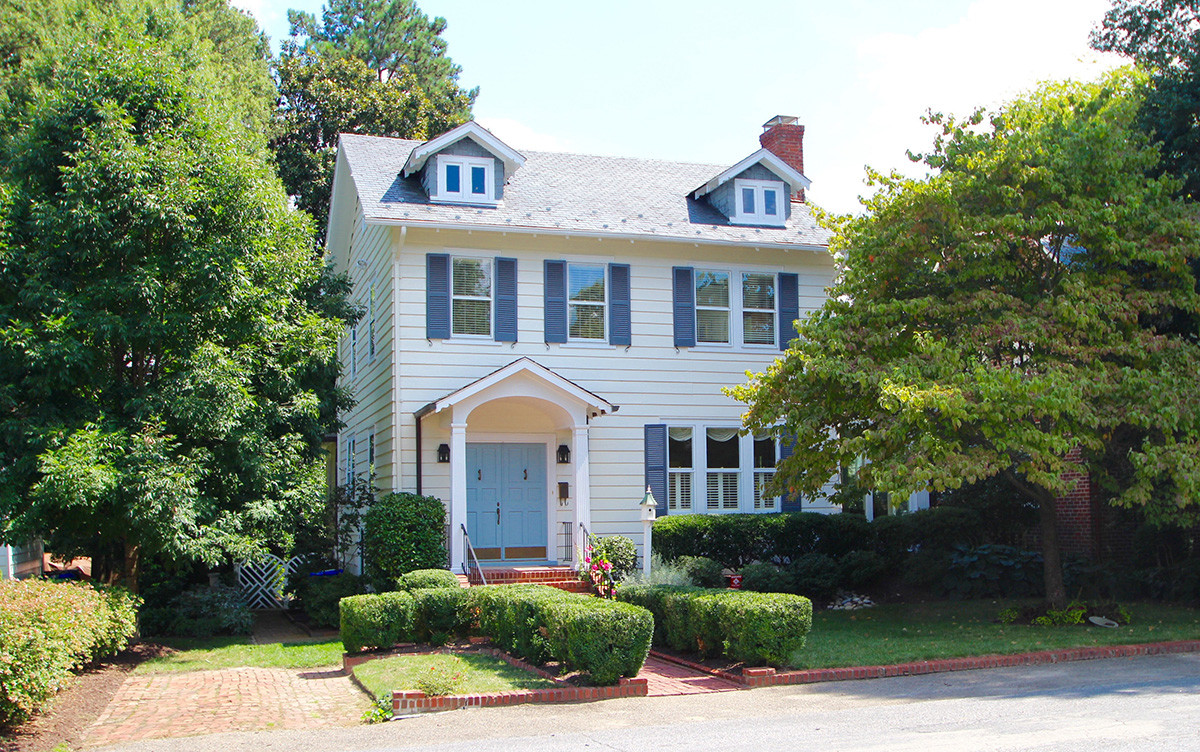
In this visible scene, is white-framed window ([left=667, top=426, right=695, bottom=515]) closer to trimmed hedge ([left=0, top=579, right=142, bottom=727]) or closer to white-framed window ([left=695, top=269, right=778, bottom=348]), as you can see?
white-framed window ([left=695, top=269, right=778, bottom=348])

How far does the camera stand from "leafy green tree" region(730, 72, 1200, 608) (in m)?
12.6

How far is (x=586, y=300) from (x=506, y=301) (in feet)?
5.03

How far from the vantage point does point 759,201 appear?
64.4 ft

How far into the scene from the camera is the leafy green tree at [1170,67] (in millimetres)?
15180

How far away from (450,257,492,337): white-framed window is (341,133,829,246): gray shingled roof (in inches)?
34.1

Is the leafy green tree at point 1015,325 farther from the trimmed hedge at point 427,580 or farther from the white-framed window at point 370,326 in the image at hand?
the white-framed window at point 370,326

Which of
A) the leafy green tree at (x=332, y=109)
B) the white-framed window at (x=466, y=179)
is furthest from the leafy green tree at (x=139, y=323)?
the leafy green tree at (x=332, y=109)

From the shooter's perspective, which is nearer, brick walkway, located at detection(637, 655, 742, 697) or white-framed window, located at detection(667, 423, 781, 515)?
brick walkway, located at detection(637, 655, 742, 697)

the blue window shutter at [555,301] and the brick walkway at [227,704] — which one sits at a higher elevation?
the blue window shutter at [555,301]

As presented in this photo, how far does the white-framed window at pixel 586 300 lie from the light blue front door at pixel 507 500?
7.37 ft

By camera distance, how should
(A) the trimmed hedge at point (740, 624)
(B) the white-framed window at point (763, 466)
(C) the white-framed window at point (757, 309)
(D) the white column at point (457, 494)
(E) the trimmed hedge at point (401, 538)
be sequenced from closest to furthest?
(A) the trimmed hedge at point (740, 624) → (E) the trimmed hedge at point (401, 538) → (D) the white column at point (457, 494) → (B) the white-framed window at point (763, 466) → (C) the white-framed window at point (757, 309)

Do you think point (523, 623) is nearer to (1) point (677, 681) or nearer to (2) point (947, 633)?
(1) point (677, 681)

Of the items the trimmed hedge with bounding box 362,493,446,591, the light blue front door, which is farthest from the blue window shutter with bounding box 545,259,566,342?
the trimmed hedge with bounding box 362,493,446,591

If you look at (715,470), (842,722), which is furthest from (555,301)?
(842,722)
